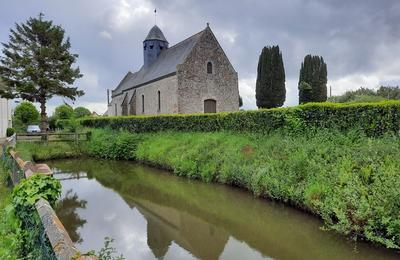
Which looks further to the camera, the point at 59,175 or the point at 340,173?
the point at 59,175

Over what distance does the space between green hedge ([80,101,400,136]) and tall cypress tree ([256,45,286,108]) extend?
13.5 m

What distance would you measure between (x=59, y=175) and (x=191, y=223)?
9183 mm

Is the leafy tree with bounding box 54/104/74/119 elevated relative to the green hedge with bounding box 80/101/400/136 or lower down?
elevated

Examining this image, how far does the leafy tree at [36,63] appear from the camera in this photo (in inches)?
Result: 970

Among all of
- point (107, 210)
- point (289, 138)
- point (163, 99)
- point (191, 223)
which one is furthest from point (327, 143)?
point (163, 99)

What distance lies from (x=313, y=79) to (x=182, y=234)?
102ft

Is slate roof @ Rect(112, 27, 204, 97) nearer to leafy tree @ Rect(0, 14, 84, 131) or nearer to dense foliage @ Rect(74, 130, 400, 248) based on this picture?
leafy tree @ Rect(0, 14, 84, 131)

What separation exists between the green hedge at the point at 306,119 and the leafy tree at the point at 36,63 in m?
12.5

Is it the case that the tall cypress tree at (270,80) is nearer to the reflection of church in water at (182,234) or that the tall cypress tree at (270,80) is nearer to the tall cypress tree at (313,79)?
the tall cypress tree at (313,79)

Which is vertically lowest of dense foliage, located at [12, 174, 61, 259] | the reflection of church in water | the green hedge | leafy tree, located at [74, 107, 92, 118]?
the reflection of church in water

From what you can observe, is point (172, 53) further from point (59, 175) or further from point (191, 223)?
point (191, 223)

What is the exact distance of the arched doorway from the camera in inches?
1022

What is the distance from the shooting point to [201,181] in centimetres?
1202

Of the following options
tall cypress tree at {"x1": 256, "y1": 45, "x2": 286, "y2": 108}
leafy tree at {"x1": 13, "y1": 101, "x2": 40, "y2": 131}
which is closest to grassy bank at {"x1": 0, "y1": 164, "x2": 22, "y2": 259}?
tall cypress tree at {"x1": 256, "y1": 45, "x2": 286, "y2": 108}
